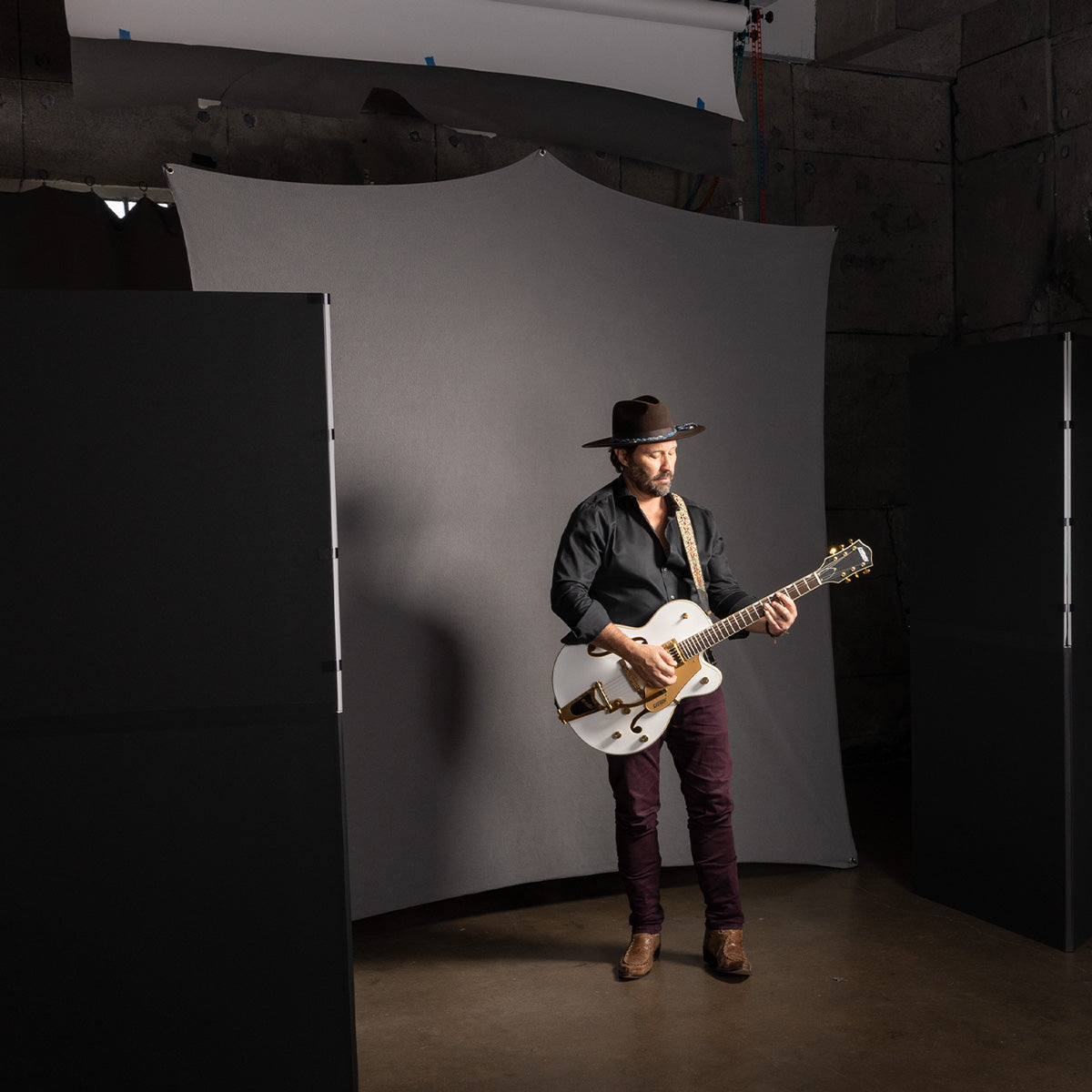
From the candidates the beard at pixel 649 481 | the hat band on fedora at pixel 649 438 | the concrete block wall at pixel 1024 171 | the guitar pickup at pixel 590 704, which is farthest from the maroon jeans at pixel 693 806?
the concrete block wall at pixel 1024 171

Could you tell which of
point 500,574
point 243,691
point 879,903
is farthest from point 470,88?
point 879,903

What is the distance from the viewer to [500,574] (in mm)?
4141

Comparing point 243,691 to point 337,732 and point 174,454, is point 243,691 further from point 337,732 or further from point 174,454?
point 174,454

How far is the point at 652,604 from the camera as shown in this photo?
3443 millimetres

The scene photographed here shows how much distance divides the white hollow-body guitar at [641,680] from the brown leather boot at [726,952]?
637 mm

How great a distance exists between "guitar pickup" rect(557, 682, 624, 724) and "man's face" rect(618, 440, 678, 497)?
0.59 meters

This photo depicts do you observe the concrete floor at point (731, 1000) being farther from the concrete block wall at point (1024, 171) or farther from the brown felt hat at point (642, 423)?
the concrete block wall at point (1024, 171)

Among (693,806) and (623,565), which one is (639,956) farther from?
(623,565)

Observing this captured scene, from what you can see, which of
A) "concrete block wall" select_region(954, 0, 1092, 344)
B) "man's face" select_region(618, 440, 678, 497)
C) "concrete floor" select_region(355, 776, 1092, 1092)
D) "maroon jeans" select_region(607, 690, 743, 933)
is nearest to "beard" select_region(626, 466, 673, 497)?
"man's face" select_region(618, 440, 678, 497)

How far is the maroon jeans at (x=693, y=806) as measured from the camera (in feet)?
11.4

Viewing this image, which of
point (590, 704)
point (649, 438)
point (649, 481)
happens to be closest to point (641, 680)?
point (590, 704)

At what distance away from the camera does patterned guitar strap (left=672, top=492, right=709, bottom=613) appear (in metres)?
3.49

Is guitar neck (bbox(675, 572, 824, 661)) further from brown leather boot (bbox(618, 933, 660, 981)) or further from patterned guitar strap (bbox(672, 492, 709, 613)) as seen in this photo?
brown leather boot (bbox(618, 933, 660, 981))

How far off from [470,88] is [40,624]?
3.00m
